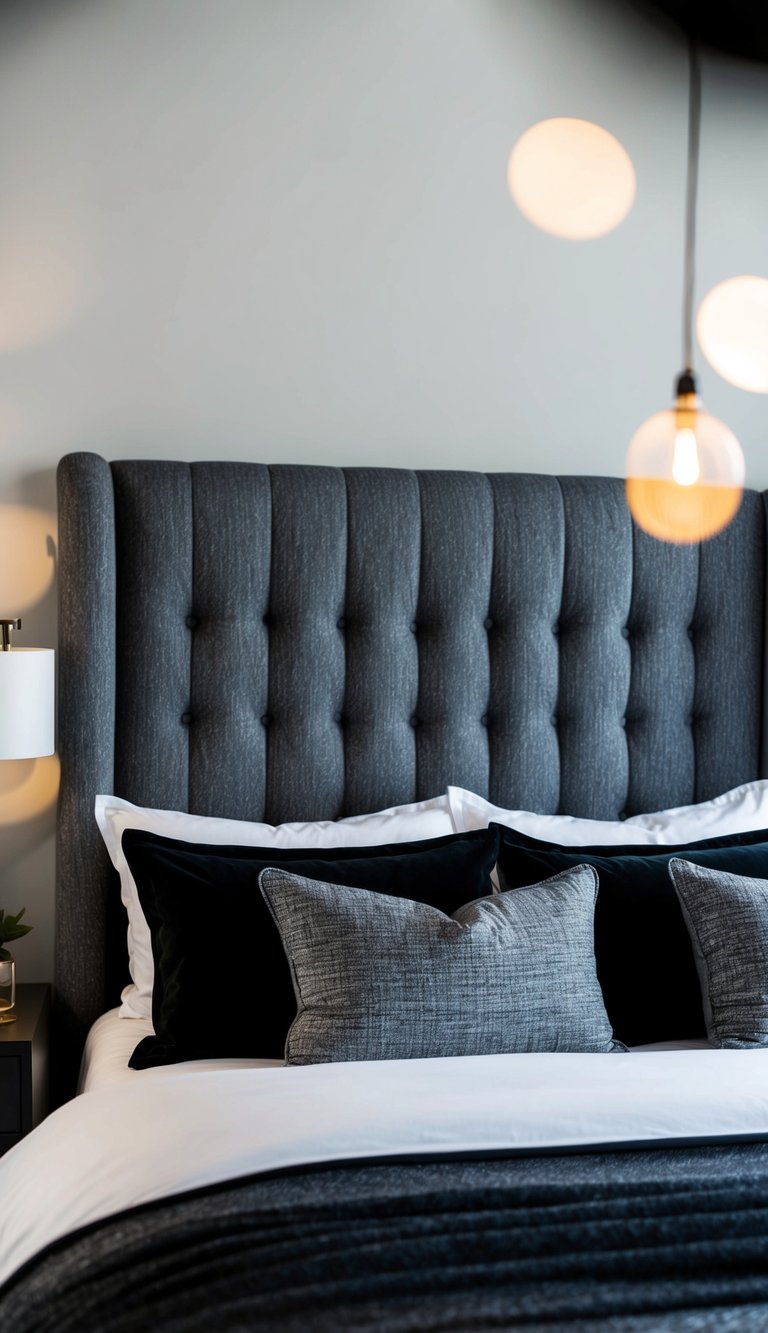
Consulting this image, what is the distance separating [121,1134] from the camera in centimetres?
152

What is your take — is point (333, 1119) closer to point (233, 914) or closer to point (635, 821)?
point (233, 914)

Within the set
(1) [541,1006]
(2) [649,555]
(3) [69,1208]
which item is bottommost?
(3) [69,1208]

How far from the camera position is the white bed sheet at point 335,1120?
4.72 ft

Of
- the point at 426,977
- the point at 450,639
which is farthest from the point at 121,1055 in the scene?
the point at 450,639

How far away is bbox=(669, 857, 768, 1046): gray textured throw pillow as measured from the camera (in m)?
1.98

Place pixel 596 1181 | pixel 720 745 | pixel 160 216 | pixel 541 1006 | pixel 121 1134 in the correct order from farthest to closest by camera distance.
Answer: pixel 720 745, pixel 160 216, pixel 541 1006, pixel 121 1134, pixel 596 1181

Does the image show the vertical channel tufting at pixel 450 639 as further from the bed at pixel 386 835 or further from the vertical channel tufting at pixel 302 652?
the vertical channel tufting at pixel 302 652

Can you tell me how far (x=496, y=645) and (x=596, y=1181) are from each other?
138cm

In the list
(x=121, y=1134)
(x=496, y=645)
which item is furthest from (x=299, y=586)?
(x=121, y=1134)

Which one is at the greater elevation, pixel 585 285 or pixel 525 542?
pixel 585 285

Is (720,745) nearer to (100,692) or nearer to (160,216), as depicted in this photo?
(100,692)

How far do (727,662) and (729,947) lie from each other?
869 millimetres

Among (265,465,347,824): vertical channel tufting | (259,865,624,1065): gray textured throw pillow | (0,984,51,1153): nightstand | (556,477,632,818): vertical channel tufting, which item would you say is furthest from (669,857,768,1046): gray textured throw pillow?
(0,984,51,1153): nightstand

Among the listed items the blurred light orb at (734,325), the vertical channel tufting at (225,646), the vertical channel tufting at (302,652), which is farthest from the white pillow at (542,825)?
the blurred light orb at (734,325)
